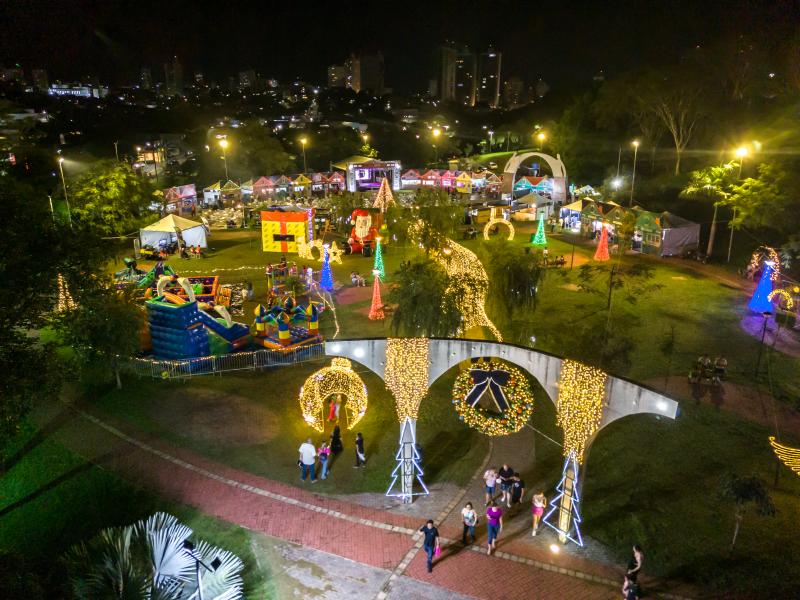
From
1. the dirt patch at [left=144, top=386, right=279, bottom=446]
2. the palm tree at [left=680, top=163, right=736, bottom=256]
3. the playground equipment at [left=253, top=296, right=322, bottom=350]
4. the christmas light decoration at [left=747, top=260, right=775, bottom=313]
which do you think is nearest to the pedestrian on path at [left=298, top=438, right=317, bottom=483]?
the dirt patch at [left=144, top=386, right=279, bottom=446]

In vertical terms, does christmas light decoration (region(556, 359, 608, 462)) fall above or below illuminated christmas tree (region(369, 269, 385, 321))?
above

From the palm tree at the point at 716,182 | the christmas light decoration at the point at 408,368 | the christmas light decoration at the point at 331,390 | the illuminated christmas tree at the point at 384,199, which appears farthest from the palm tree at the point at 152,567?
the palm tree at the point at 716,182

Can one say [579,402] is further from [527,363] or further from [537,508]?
[537,508]

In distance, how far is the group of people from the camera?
36.9 feet

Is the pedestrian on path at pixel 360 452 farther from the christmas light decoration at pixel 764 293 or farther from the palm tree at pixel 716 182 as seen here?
the palm tree at pixel 716 182

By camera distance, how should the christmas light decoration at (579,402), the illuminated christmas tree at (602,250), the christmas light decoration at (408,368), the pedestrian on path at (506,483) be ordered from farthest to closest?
the illuminated christmas tree at (602,250)
the christmas light decoration at (408,368)
the pedestrian on path at (506,483)
the christmas light decoration at (579,402)

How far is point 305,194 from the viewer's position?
4750 centimetres

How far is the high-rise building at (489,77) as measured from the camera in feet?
590

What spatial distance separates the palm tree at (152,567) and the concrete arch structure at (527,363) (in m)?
4.17

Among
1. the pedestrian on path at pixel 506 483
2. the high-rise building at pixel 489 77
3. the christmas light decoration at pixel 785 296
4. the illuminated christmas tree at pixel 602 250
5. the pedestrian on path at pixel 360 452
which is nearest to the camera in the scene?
the pedestrian on path at pixel 506 483

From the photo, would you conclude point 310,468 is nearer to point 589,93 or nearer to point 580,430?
point 580,430

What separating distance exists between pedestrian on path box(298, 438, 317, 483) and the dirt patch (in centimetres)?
190

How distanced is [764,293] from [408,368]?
16.7 metres

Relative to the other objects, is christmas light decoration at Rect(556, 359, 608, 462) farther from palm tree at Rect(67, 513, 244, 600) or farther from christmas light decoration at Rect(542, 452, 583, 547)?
palm tree at Rect(67, 513, 244, 600)
